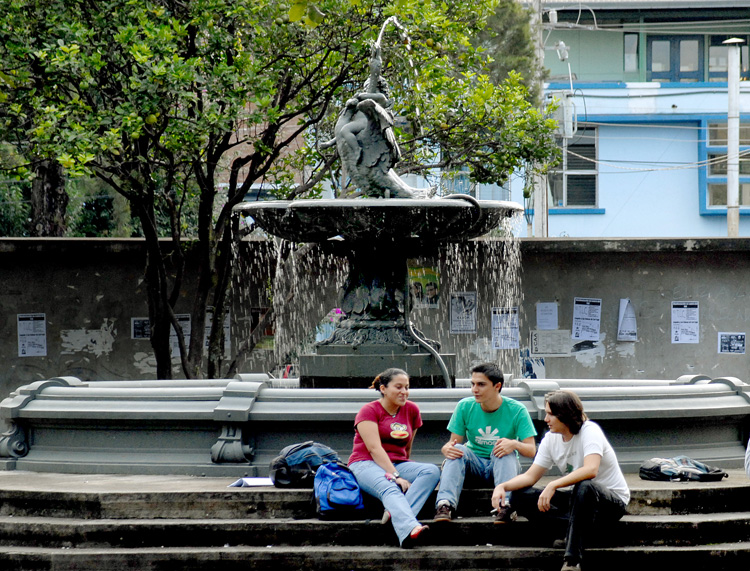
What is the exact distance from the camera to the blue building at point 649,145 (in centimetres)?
2392

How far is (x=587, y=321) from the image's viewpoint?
1356 centimetres

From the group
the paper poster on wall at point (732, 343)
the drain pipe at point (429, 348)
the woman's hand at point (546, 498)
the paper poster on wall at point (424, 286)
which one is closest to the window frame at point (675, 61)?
the paper poster on wall at point (732, 343)

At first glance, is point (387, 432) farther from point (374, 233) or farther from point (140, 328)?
point (140, 328)

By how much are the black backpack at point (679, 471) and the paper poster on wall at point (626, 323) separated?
7.14 metres

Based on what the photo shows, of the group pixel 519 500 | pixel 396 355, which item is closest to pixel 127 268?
pixel 396 355

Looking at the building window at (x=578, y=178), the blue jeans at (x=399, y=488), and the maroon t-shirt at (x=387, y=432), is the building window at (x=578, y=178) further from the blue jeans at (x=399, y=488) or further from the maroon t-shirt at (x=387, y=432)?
the blue jeans at (x=399, y=488)

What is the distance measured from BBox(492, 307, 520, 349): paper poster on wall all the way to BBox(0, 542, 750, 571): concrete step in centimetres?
785

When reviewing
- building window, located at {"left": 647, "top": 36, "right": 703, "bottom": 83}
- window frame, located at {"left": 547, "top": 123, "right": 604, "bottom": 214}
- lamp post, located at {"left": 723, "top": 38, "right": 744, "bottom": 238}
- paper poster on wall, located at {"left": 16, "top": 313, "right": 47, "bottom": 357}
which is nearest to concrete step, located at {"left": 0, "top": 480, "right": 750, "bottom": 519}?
paper poster on wall, located at {"left": 16, "top": 313, "right": 47, "bottom": 357}

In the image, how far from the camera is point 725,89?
946 inches

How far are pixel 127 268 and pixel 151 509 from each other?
7.93 meters

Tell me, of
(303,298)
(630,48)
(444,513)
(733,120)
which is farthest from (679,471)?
(630,48)

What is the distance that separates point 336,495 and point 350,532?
0.22 metres

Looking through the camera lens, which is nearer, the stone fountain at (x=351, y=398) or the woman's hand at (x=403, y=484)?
the woman's hand at (x=403, y=484)

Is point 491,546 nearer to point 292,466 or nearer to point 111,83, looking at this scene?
point 292,466
